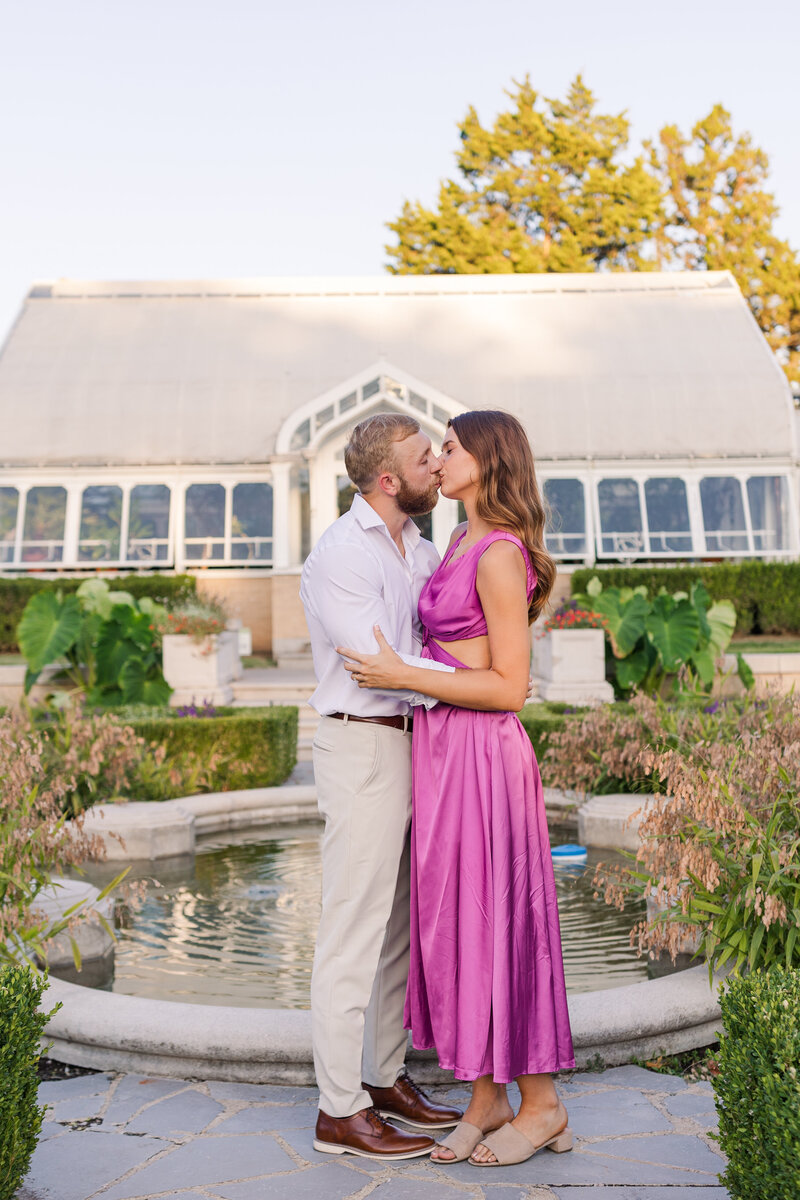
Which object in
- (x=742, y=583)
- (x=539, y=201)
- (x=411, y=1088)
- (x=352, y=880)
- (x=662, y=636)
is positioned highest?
(x=539, y=201)

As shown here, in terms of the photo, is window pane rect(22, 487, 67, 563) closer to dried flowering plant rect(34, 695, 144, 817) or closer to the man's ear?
dried flowering plant rect(34, 695, 144, 817)

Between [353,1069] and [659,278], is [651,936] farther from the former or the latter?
[659,278]

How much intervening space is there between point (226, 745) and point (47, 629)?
183 inches

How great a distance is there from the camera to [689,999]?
4.01 meters

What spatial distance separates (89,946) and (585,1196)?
268 cm

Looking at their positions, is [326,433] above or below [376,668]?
above

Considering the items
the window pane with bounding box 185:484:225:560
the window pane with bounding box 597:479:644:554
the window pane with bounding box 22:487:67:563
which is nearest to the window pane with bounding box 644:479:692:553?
the window pane with bounding box 597:479:644:554

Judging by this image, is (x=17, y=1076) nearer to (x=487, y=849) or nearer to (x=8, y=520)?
(x=487, y=849)

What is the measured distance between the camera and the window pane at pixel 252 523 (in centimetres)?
1875

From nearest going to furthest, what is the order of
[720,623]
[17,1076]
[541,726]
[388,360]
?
[17,1076] → [541,726] → [720,623] → [388,360]

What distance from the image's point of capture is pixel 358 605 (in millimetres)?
3154

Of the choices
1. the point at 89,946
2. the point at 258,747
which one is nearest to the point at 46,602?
the point at 258,747

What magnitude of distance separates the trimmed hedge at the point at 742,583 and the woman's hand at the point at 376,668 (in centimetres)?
1356

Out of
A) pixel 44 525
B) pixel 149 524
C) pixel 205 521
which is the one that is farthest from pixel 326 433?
pixel 44 525
